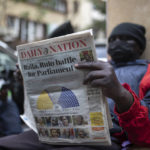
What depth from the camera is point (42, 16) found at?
1359 centimetres

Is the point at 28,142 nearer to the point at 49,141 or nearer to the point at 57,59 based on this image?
the point at 49,141

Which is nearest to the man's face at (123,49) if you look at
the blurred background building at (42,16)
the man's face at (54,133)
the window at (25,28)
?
the man's face at (54,133)

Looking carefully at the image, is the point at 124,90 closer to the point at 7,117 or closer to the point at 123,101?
the point at 123,101

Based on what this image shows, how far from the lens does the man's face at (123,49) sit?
168 cm

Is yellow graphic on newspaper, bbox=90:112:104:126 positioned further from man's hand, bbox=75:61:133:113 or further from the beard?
the beard

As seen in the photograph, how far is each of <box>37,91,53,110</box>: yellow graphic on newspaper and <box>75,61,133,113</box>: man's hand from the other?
0.91ft

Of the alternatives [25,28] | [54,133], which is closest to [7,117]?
[54,133]

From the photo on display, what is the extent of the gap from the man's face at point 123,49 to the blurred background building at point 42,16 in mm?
8511

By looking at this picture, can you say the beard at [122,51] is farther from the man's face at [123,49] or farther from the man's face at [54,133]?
the man's face at [54,133]

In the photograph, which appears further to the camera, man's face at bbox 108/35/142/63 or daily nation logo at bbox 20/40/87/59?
man's face at bbox 108/35/142/63

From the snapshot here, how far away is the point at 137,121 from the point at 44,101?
1.72 feet

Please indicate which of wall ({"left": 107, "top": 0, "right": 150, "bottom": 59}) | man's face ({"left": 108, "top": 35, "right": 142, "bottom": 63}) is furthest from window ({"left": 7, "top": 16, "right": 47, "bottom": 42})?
man's face ({"left": 108, "top": 35, "right": 142, "bottom": 63})

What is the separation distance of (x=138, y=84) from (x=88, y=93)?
0.57 metres

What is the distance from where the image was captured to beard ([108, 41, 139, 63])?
1.67 meters
